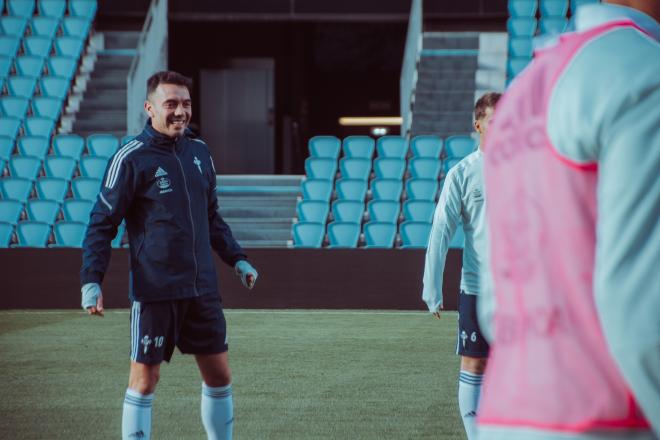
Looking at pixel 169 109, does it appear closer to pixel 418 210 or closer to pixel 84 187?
pixel 418 210

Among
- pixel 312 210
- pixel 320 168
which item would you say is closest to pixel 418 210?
pixel 312 210

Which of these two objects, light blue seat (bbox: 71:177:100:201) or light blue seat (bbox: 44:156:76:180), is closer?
light blue seat (bbox: 71:177:100:201)

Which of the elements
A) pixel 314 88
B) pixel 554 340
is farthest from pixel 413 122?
pixel 554 340

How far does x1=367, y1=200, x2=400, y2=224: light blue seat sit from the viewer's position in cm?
1212

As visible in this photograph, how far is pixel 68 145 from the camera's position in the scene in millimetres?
13719

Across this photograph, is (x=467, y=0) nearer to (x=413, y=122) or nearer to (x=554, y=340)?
(x=413, y=122)

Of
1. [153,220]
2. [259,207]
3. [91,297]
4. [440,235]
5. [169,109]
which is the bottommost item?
[259,207]

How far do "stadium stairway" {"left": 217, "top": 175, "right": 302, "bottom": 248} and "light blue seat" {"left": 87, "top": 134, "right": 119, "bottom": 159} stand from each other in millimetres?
1640

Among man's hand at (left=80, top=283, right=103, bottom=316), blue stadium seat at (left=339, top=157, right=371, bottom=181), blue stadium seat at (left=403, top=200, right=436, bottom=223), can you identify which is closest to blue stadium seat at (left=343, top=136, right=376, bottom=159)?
blue stadium seat at (left=339, top=157, right=371, bottom=181)

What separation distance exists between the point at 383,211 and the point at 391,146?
1612mm

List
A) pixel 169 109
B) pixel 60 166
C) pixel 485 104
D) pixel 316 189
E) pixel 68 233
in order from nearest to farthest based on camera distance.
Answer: pixel 169 109 < pixel 485 104 < pixel 68 233 < pixel 316 189 < pixel 60 166


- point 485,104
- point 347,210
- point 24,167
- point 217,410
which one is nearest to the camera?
point 217,410

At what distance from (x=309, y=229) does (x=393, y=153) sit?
6.89 ft

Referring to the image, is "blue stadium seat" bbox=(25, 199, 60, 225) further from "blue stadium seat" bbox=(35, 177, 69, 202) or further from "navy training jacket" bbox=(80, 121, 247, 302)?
"navy training jacket" bbox=(80, 121, 247, 302)
